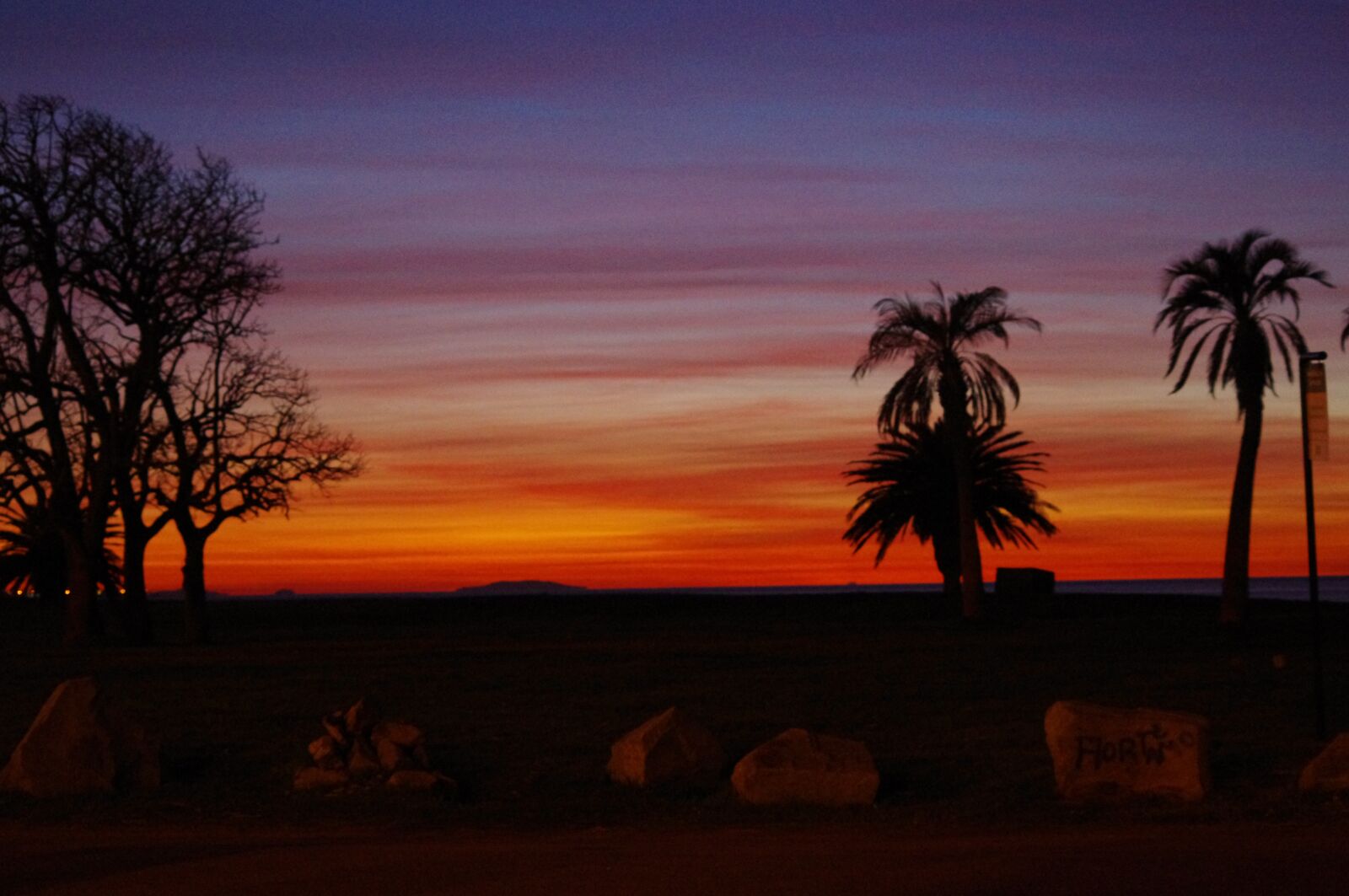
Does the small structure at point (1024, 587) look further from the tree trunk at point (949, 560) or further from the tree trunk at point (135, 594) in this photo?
the tree trunk at point (135, 594)

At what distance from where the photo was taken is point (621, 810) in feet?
43.9

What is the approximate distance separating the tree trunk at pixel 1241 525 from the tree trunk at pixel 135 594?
26.1 meters

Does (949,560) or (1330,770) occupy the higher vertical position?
(949,560)

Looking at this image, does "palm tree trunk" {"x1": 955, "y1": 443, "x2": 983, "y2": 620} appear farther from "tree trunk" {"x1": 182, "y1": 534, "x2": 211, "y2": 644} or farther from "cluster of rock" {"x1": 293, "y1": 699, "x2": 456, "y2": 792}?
"cluster of rock" {"x1": 293, "y1": 699, "x2": 456, "y2": 792}

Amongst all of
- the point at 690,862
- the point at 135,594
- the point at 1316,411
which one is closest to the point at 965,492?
the point at 135,594

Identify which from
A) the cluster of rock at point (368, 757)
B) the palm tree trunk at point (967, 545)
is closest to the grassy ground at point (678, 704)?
the cluster of rock at point (368, 757)

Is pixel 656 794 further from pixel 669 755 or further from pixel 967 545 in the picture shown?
pixel 967 545

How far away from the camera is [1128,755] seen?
1310 cm

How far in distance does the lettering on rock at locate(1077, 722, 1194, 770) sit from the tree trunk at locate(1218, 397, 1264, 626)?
2834 centimetres

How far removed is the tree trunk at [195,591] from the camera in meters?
37.7

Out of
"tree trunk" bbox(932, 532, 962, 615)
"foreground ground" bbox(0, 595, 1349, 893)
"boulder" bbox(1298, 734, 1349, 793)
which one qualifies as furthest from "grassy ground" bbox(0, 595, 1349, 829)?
"tree trunk" bbox(932, 532, 962, 615)

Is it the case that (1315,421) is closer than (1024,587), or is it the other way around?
(1315,421)

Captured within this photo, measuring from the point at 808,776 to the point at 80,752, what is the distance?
6381 millimetres

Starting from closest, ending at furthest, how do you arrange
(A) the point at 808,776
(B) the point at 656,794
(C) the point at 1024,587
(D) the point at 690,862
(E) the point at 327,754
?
(D) the point at 690,862 < (A) the point at 808,776 < (B) the point at 656,794 < (E) the point at 327,754 < (C) the point at 1024,587
